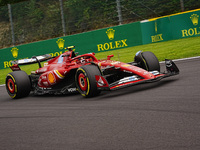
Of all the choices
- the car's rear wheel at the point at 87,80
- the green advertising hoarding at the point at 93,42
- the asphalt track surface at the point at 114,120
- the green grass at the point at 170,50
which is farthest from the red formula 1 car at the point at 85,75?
the green advertising hoarding at the point at 93,42

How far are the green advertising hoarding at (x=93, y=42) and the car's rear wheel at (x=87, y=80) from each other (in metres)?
9.21

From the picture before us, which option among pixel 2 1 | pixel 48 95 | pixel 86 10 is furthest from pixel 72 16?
pixel 2 1

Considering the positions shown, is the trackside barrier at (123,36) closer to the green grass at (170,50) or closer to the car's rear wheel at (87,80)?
the green grass at (170,50)

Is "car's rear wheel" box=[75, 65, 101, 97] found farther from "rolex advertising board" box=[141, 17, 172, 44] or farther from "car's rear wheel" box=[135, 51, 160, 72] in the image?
"rolex advertising board" box=[141, 17, 172, 44]

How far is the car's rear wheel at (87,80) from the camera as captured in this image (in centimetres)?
785

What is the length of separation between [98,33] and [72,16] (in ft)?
6.54

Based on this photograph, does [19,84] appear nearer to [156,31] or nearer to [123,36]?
[123,36]

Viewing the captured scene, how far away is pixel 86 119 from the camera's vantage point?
6.02 meters

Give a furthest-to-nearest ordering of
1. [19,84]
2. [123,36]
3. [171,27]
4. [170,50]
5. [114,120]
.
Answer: [123,36], [171,27], [170,50], [19,84], [114,120]

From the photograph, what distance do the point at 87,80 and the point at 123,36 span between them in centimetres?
967

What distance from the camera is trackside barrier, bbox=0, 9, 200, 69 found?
53.0 ft

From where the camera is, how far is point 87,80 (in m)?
7.89

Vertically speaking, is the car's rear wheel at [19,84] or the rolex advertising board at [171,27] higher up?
the rolex advertising board at [171,27]

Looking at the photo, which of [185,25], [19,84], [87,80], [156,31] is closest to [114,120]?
[87,80]
